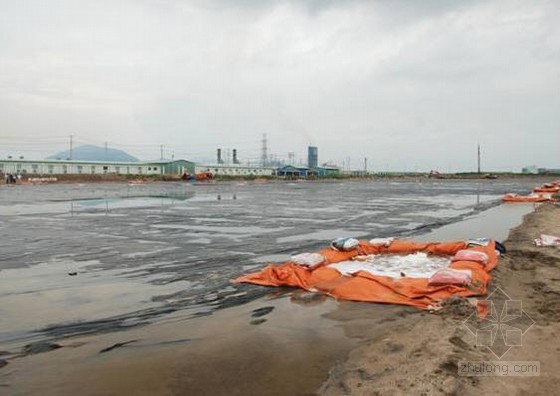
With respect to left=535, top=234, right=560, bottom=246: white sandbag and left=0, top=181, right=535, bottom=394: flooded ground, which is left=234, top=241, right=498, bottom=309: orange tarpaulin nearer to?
left=0, top=181, right=535, bottom=394: flooded ground

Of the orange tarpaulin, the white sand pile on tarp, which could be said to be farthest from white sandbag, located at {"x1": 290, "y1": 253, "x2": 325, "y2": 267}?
the white sand pile on tarp

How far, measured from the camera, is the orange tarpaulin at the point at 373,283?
7488 mm

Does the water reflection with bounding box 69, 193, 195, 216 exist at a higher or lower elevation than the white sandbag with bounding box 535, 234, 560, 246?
higher

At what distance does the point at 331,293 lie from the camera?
8055 mm

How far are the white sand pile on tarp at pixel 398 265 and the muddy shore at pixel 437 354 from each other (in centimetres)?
161

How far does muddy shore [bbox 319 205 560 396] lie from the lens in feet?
14.0

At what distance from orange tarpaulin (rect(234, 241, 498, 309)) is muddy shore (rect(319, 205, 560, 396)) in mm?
503

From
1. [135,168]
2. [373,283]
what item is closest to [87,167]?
[135,168]

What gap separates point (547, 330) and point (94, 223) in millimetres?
16434

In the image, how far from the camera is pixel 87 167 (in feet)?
291

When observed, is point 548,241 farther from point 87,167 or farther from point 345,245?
point 87,167

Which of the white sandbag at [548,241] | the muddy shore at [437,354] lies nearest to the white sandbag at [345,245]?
the muddy shore at [437,354]

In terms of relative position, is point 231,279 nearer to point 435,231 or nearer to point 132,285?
point 132,285

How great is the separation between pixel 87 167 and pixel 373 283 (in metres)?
89.6
